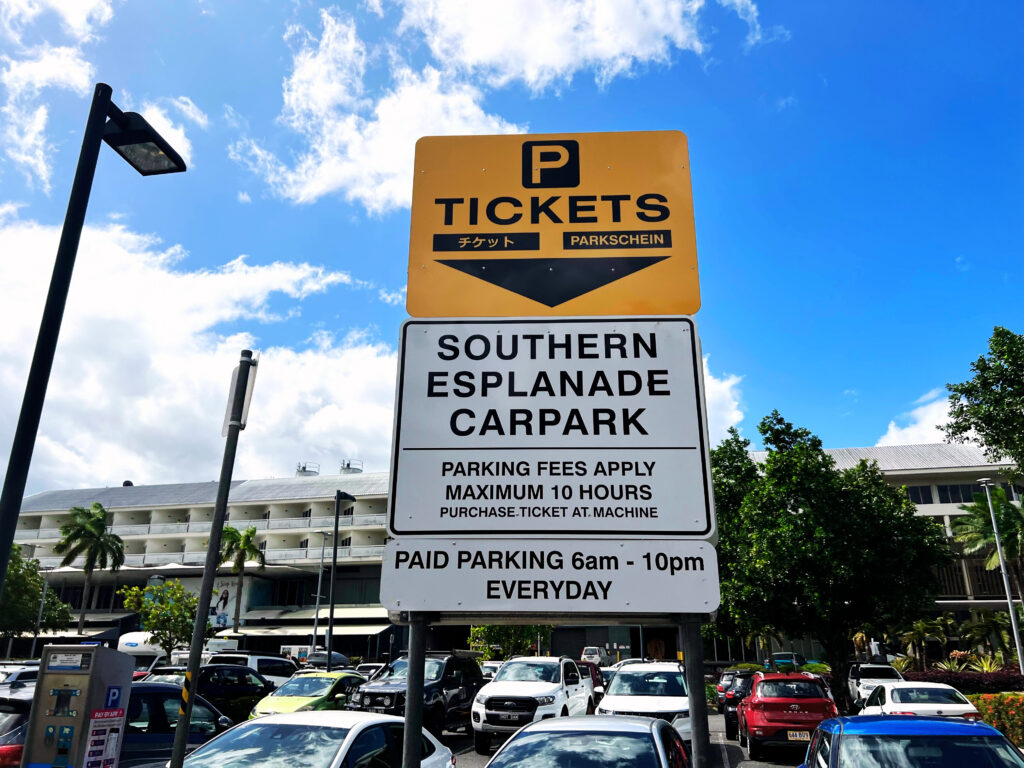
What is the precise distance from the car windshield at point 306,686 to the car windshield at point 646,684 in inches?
256

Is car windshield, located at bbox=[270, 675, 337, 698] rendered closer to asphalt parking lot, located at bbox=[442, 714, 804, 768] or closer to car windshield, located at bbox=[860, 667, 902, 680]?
asphalt parking lot, located at bbox=[442, 714, 804, 768]

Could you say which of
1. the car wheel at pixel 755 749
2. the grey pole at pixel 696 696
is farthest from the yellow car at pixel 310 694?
the grey pole at pixel 696 696

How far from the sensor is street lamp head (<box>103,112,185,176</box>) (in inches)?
261

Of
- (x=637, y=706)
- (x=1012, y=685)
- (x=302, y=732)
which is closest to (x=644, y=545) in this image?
(x=302, y=732)

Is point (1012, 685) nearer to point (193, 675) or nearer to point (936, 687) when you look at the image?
point (936, 687)

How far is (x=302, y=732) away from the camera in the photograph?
7.33m

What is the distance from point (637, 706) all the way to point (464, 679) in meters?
5.71

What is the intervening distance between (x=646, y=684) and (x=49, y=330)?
1345 centimetres

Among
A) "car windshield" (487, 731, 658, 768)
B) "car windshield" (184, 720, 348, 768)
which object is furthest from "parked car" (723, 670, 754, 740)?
"car windshield" (184, 720, 348, 768)

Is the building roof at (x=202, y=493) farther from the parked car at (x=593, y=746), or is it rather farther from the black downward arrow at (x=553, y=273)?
the black downward arrow at (x=553, y=273)

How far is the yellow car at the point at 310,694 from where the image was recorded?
613 inches

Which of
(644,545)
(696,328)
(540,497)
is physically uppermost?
(696,328)

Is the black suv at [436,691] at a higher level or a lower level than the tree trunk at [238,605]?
lower

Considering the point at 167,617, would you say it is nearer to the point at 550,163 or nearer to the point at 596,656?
the point at 596,656
